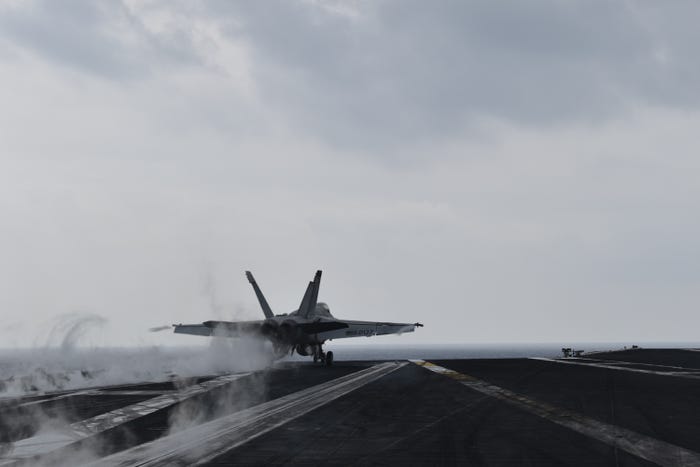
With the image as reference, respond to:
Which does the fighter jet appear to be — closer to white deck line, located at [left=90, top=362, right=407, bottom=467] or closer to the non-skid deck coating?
the non-skid deck coating

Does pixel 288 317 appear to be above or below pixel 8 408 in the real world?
Answer: above

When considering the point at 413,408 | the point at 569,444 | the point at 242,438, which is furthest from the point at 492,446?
the point at 413,408

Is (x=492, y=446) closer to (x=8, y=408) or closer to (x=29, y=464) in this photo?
(x=29, y=464)

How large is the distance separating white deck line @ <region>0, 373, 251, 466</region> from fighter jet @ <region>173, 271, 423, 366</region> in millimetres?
15575

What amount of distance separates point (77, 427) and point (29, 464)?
4.20 m

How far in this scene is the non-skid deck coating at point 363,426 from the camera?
1067 centimetres

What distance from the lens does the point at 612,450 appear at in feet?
36.7

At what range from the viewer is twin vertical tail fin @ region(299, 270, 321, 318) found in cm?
4041

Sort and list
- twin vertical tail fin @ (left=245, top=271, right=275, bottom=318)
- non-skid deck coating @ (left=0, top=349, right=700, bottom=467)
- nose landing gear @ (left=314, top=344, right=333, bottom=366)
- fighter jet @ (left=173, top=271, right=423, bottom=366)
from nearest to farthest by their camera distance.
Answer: non-skid deck coating @ (left=0, top=349, right=700, bottom=467), fighter jet @ (left=173, top=271, right=423, bottom=366), twin vertical tail fin @ (left=245, top=271, right=275, bottom=318), nose landing gear @ (left=314, top=344, right=333, bottom=366)

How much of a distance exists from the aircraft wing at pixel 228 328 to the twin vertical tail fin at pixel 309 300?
11.1 ft

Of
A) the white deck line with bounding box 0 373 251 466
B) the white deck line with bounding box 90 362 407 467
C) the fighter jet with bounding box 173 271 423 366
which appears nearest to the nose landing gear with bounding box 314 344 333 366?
the fighter jet with bounding box 173 271 423 366

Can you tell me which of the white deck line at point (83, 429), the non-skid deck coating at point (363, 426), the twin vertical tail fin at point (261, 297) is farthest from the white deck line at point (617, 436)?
the twin vertical tail fin at point (261, 297)

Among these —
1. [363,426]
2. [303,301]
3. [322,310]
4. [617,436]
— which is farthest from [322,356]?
[617,436]

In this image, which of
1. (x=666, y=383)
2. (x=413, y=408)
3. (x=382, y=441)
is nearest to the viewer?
(x=382, y=441)
